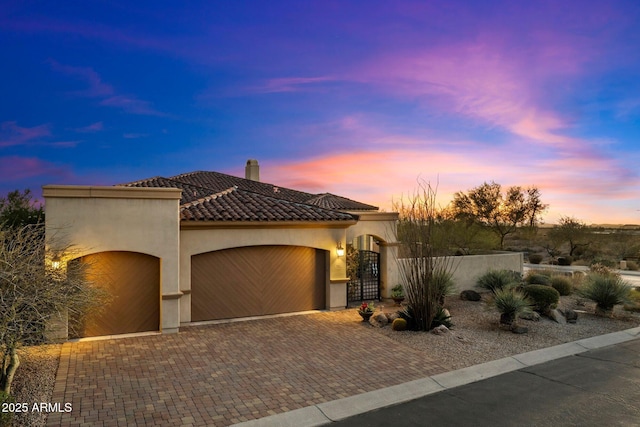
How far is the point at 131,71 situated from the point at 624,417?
18.6 m

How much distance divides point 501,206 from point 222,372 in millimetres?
41409

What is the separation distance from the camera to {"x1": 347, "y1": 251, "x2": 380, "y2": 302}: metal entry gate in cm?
1672

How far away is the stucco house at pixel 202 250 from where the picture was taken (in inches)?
450

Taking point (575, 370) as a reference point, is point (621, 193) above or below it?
above

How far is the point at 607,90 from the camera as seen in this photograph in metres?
17.4

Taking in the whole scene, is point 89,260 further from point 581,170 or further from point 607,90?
point 581,170

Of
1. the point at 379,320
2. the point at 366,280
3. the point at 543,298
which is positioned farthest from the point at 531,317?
the point at 366,280

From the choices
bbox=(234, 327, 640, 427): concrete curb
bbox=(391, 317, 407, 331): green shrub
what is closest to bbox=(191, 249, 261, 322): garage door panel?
bbox=(391, 317, 407, 331): green shrub

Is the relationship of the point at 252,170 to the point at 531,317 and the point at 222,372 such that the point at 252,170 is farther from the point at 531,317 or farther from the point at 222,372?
the point at 222,372

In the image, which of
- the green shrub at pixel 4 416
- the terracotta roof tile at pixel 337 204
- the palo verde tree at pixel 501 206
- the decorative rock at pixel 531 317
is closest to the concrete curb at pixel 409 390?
the decorative rock at pixel 531 317

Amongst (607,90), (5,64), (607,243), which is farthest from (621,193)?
(5,64)

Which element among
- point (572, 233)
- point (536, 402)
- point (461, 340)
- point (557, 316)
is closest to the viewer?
point (536, 402)

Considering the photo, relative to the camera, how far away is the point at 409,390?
8.09m

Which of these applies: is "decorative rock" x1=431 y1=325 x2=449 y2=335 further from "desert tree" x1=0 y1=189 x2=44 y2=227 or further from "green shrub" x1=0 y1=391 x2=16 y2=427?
"desert tree" x1=0 y1=189 x2=44 y2=227
